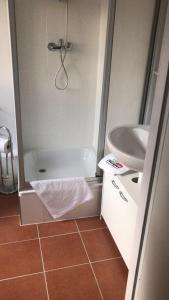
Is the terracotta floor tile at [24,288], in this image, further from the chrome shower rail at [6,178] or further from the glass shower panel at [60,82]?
the chrome shower rail at [6,178]

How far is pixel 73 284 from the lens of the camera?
184 centimetres

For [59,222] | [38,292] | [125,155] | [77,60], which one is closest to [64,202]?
[59,222]

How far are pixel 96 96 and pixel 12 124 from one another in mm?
900

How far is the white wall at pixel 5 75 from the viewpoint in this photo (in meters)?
2.36

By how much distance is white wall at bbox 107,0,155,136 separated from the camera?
2065 millimetres

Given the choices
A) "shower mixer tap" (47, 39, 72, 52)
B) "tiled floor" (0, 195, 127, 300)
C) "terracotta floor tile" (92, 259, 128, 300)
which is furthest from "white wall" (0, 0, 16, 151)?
"terracotta floor tile" (92, 259, 128, 300)

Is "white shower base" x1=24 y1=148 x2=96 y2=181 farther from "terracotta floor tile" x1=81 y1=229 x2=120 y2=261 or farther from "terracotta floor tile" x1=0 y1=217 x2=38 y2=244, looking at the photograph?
"terracotta floor tile" x1=81 y1=229 x2=120 y2=261

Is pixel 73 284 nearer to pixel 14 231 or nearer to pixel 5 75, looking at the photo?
pixel 14 231

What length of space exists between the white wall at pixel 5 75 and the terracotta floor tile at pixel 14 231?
89 cm

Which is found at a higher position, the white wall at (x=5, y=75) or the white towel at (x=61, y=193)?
the white wall at (x=5, y=75)

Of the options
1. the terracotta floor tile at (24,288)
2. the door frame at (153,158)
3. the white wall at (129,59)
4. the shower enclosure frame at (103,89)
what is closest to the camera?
the door frame at (153,158)

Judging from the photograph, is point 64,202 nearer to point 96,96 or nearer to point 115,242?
point 115,242

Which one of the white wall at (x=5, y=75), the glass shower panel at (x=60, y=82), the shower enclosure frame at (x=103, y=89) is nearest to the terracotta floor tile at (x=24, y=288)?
the shower enclosure frame at (x=103, y=89)

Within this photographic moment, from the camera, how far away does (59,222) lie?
2391mm
